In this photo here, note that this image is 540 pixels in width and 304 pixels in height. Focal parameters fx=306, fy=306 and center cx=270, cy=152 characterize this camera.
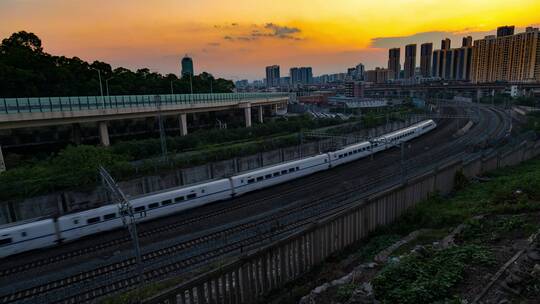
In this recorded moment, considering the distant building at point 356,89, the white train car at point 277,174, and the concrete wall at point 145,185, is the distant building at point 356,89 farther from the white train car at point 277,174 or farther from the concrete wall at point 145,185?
the white train car at point 277,174

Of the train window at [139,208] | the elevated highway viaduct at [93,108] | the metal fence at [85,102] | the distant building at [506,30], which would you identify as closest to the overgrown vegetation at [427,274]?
the train window at [139,208]

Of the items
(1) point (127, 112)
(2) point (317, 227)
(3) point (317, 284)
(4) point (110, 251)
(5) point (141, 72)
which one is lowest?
(4) point (110, 251)

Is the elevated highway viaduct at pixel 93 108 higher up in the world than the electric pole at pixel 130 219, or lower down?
higher up

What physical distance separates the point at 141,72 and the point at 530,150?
6769cm

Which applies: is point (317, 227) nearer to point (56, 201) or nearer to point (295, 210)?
point (295, 210)

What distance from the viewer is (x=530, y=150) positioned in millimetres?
34969

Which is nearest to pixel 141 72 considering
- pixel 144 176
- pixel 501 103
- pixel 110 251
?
pixel 144 176

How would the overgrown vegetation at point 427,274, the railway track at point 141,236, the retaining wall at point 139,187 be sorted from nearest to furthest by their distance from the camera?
the overgrown vegetation at point 427,274 → the railway track at point 141,236 → the retaining wall at point 139,187

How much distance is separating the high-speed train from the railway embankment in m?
12.2

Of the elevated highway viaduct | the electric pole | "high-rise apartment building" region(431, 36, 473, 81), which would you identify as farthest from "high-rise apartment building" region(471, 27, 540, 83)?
the electric pole

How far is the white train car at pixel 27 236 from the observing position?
1612 cm

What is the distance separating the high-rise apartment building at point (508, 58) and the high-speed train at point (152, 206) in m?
131

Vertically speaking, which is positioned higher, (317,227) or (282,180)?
(317,227)

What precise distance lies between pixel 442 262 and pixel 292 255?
4.96 m
